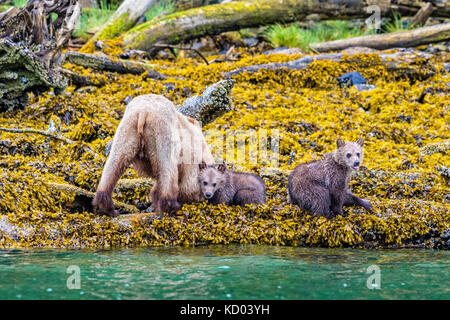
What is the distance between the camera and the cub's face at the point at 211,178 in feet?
21.1

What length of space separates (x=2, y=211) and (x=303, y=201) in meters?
3.57

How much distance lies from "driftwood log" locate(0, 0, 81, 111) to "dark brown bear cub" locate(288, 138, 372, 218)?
5.25 metres

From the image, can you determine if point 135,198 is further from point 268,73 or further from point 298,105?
point 268,73

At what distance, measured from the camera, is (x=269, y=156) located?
852 cm

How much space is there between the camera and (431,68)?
476 inches

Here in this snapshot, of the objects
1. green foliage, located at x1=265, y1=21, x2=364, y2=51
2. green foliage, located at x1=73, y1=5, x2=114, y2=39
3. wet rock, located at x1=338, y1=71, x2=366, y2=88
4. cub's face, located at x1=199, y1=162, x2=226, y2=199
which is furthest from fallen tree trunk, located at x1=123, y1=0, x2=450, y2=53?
cub's face, located at x1=199, y1=162, x2=226, y2=199

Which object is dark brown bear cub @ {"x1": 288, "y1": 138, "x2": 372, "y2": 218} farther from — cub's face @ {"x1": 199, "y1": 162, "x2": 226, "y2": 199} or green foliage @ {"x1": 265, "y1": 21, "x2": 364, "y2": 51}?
green foliage @ {"x1": 265, "y1": 21, "x2": 364, "y2": 51}

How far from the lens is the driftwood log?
9023mm

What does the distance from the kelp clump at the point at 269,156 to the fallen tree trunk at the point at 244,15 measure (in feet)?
3.68

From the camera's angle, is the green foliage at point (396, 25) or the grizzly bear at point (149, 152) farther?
the green foliage at point (396, 25)

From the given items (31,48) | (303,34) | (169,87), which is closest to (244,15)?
(303,34)

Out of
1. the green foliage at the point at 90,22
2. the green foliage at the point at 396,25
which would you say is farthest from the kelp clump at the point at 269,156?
the green foliage at the point at 90,22

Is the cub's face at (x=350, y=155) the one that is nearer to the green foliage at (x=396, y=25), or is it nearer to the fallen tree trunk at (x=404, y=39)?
the fallen tree trunk at (x=404, y=39)
